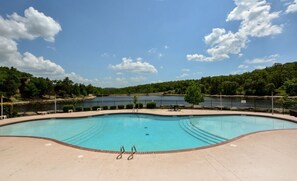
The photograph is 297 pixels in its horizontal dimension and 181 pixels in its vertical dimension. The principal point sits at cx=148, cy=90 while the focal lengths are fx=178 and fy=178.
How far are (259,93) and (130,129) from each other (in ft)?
185

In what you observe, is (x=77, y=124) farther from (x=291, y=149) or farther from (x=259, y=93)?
(x=259, y=93)

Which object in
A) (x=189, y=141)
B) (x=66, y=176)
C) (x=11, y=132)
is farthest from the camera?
(x=11, y=132)

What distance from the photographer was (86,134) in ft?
34.5

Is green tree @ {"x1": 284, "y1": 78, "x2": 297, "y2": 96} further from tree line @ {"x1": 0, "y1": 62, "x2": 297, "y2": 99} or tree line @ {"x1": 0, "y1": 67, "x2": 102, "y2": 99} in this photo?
tree line @ {"x1": 0, "y1": 67, "x2": 102, "y2": 99}

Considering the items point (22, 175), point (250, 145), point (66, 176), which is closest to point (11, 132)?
point (22, 175)

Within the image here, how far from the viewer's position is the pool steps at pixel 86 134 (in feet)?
30.2

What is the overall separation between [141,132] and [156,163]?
19.8 ft

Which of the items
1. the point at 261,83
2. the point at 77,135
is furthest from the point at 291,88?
the point at 77,135

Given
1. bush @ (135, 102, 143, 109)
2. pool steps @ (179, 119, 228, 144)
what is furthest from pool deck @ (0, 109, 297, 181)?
bush @ (135, 102, 143, 109)

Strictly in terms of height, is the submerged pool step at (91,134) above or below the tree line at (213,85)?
below

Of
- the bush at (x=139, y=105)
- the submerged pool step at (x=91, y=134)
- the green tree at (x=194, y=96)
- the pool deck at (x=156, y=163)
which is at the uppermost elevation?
the green tree at (x=194, y=96)

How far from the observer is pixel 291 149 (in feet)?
19.9

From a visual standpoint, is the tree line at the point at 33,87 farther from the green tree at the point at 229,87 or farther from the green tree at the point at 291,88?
the green tree at the point at 291,88

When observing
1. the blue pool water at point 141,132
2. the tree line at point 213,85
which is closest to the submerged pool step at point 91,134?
the blue pool water at point 141,132
